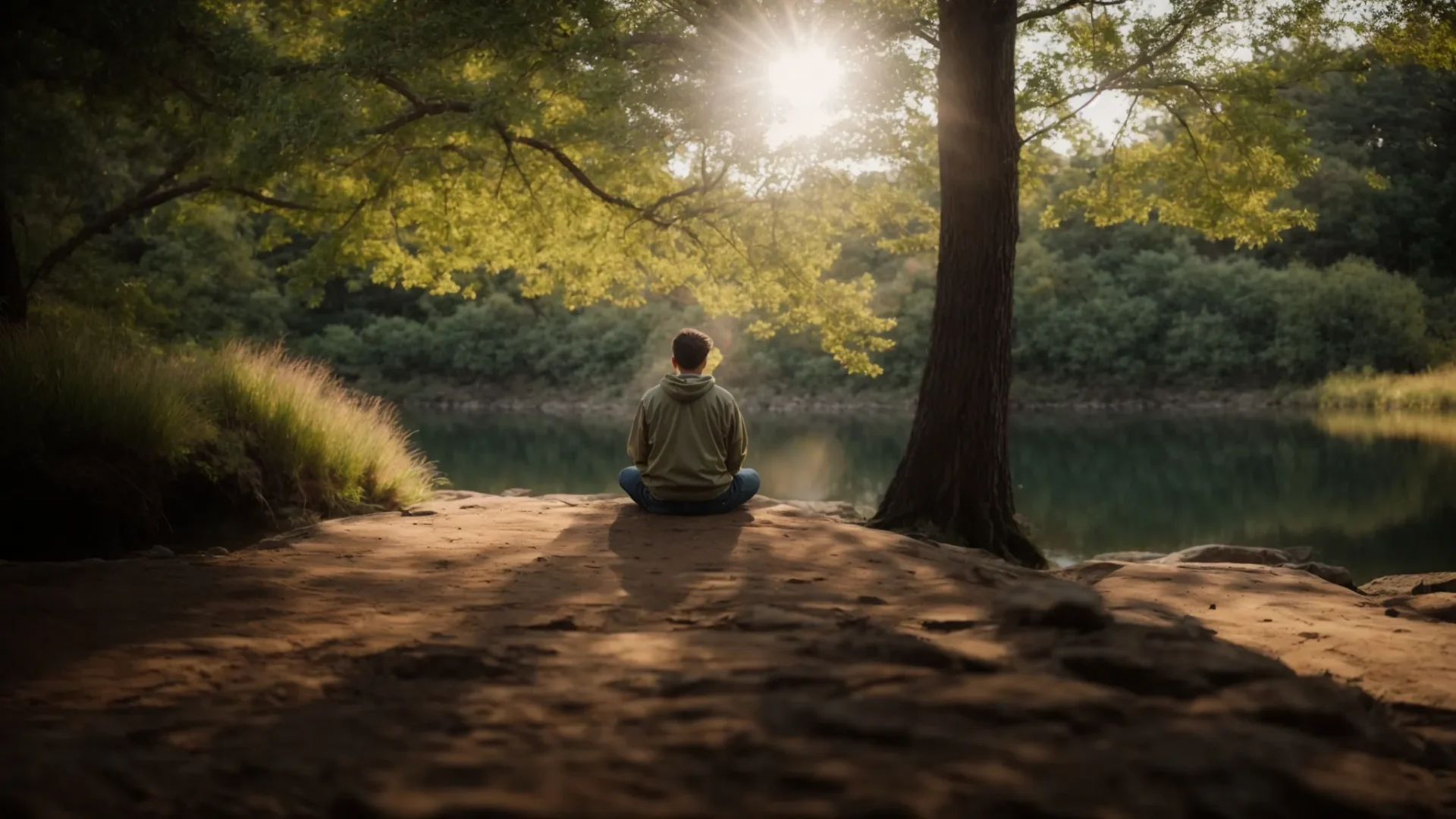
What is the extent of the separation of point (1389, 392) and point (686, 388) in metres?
30.1

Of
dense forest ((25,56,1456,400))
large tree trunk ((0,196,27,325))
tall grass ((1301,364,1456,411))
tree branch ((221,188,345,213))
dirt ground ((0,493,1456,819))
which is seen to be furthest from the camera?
dense forest ((25,56,1456,400))

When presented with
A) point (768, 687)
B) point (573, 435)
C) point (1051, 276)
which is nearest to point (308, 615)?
point (768, 687)

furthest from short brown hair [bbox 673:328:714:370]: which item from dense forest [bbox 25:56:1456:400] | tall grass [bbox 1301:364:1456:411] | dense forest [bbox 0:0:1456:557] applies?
tall grass [bbox 1301:364:1456:411]

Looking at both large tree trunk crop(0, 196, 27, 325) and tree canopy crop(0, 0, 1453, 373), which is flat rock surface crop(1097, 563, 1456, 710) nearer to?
tree canopy crop(0, 0, 1453, 373)

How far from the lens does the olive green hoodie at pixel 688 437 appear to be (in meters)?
6.35

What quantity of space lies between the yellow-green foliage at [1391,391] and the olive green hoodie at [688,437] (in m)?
28.4

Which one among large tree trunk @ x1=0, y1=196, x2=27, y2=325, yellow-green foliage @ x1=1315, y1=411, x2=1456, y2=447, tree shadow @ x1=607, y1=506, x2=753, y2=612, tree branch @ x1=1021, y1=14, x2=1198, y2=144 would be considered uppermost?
tree branch @ x1=1021, y1=14, x2=1198, y2=144

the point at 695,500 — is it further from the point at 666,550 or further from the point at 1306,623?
the point at 1306,623

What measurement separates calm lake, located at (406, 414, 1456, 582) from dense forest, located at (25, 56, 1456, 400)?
4.54 m

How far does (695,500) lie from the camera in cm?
649

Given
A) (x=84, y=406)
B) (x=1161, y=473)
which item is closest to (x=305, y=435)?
(x=84, y=406)

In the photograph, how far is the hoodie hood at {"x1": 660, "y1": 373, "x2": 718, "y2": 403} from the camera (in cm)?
634

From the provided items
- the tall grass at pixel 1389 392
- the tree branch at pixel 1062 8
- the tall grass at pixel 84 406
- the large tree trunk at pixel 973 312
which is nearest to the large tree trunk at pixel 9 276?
the tall grass at pixel 84 406

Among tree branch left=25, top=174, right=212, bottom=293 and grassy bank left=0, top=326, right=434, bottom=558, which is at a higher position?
tree branch left=25, top=174, right=212, bottom=293
